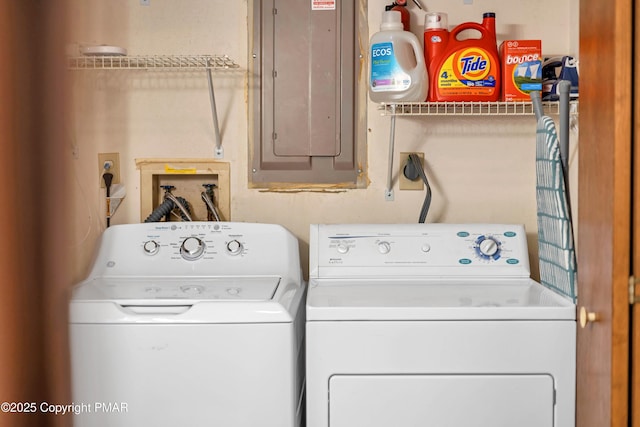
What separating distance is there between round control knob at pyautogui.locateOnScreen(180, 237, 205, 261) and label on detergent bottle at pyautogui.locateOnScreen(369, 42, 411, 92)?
86 cm

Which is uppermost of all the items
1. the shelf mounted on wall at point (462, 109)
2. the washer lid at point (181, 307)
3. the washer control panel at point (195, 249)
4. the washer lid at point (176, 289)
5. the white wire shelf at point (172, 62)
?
the white wire shelf at point (172, 62)

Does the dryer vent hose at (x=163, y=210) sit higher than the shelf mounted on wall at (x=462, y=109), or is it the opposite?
the shelf mounted on wall at (x=462, y=109)

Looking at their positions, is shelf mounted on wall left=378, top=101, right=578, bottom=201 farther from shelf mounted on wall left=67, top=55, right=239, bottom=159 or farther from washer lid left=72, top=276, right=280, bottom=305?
washer lid left=72, top=276, right=280, bottom=305

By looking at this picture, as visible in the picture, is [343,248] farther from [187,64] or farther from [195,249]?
[187,64]

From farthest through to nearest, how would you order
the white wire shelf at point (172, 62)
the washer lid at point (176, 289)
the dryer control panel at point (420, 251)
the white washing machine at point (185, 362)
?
the white wire shelf at point (172, 62), the dryer control panel at point (420, 251), the washer lid at point (176, 289), the white washing machine at point (185, 362)

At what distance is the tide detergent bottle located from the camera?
2438 millimetres

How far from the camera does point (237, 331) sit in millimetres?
1878

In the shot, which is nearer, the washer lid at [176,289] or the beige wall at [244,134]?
the washer lid at [176,289]

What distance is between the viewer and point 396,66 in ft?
8.01

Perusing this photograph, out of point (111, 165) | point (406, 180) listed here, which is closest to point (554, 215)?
point (406, 180)

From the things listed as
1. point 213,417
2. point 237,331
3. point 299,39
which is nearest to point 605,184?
point 237,331

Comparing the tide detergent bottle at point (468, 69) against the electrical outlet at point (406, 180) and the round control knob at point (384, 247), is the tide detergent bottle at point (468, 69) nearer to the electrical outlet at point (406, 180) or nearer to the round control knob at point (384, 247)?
the electrical outlet at point (406, 180)

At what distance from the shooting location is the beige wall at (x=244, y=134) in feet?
8.80

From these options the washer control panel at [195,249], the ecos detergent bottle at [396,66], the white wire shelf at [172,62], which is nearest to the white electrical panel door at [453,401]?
the washer control panel at [195,249]
